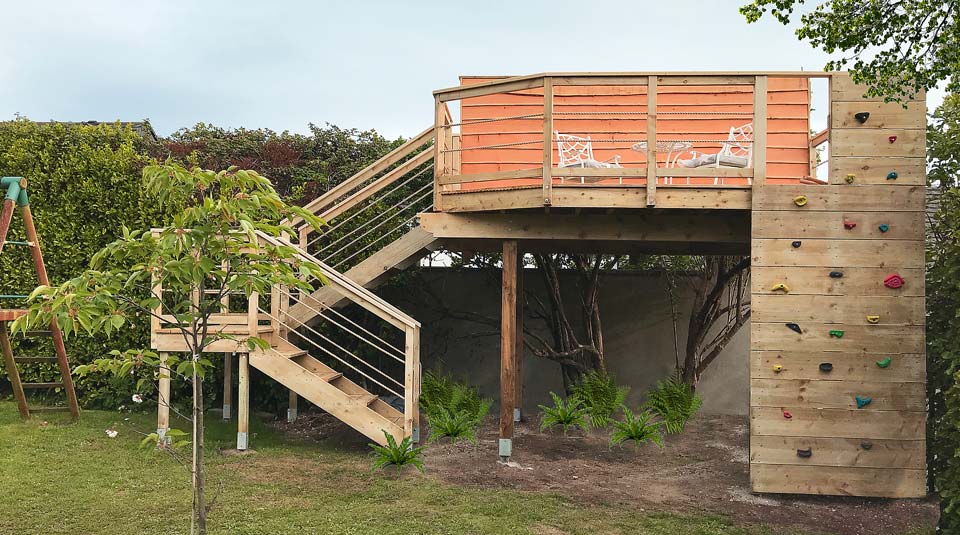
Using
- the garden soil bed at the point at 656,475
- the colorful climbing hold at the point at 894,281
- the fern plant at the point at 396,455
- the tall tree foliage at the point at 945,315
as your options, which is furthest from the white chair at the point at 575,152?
the fern plant at the point at 396,455

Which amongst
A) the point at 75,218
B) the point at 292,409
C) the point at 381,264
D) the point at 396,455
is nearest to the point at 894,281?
the point at 396,455

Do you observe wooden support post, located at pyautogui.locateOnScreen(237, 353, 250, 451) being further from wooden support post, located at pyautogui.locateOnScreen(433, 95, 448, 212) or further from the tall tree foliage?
the tall tree foliage

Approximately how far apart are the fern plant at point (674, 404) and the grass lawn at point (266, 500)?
11.2 feet

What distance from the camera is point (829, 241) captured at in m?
6.68

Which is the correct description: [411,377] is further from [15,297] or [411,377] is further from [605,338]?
[605,338]

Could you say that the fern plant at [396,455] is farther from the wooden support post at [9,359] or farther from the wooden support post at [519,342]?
the wooden support post at [9,359]

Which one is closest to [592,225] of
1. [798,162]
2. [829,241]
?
[829,241]

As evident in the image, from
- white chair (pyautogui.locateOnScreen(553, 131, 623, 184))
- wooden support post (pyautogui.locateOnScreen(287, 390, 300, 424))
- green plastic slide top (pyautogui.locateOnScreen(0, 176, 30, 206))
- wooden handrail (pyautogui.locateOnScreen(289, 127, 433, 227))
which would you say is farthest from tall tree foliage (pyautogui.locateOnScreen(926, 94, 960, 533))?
green plastic slide top (pyautogui.locateOnScreen(0, 176, 30, 206))

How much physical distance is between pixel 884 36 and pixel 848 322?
2.43 m

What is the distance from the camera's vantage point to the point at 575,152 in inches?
365

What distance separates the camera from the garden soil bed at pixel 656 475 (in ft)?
20.5

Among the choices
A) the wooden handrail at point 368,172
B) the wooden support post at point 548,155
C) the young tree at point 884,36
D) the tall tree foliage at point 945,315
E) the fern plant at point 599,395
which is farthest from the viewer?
the fern plant at point 599,395

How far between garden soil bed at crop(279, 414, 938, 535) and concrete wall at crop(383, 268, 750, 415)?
3.88 ft

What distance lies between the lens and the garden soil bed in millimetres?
6238
